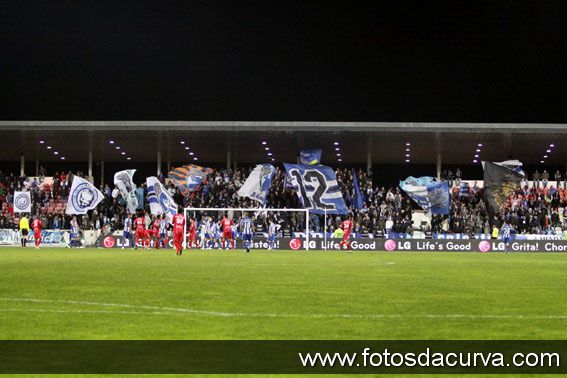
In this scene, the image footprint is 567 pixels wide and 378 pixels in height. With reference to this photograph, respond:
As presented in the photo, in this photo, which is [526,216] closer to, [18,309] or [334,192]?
[334,192]

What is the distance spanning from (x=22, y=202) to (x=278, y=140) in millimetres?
17489

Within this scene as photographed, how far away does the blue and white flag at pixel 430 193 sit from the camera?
174 feet

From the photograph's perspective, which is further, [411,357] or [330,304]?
[330,304]

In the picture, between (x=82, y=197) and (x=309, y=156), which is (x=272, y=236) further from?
(x=82, y=197)

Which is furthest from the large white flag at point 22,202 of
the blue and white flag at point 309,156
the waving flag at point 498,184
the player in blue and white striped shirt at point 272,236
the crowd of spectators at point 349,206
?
the waving flag at point 498,184

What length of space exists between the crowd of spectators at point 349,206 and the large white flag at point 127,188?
0.50 meters

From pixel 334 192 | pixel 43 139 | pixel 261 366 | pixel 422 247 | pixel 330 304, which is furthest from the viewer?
pixel 43 139

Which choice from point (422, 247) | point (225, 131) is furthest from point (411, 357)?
point (225, 131)

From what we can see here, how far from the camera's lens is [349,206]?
54.7 m

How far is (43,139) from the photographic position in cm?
5594

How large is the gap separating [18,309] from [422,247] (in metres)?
39.9

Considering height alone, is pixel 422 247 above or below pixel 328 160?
below

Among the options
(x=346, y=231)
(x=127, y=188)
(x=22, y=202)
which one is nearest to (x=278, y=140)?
(x=127, y=188)

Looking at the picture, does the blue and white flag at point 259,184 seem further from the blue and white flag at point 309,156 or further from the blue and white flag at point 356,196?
the blue and white flag at point 356,196
